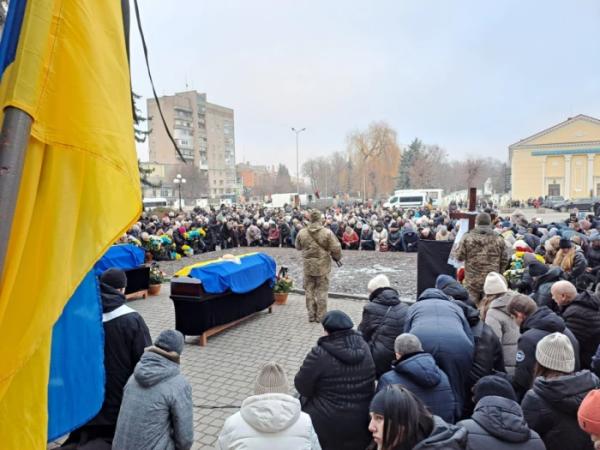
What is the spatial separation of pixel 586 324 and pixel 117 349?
453 cm

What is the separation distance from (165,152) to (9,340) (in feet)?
268

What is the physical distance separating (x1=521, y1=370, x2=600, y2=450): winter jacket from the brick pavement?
9.82 ft

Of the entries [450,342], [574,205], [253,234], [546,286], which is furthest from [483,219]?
[574,205]

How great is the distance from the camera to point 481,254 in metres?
6.77

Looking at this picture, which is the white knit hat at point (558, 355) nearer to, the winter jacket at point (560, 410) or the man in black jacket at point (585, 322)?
the winter jacket at point (560, 410)

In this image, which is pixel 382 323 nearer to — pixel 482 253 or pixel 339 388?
pixel 339 388

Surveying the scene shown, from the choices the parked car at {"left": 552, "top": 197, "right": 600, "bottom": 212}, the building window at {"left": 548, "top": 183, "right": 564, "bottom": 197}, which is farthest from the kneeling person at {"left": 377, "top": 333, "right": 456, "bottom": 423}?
the building window at {"left": 548, "top": 183, "right": 564, "bottom": 197}

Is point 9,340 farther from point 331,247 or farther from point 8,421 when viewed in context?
point 331,247

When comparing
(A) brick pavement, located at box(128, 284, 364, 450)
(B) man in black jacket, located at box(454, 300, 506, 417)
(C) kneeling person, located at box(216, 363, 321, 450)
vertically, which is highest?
(C) kneeling person, located at box(216, 363, 321, 450)

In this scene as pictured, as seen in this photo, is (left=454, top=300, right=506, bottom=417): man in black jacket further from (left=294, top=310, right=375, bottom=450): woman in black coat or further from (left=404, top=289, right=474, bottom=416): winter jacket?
(left=294, top=310, right=375, bottom=450): woman in black coat

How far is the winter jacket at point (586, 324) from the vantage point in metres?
4.34

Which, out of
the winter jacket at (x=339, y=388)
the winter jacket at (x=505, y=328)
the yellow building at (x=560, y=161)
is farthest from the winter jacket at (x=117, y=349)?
the yellow building at (x=560, y=161)

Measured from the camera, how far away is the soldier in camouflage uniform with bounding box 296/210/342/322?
8.14 m

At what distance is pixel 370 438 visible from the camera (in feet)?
11.4
